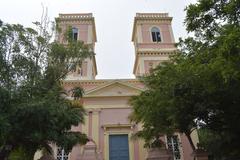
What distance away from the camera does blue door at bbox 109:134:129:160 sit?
67.8 ft

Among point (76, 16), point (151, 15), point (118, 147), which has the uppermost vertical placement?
point (151, 15)

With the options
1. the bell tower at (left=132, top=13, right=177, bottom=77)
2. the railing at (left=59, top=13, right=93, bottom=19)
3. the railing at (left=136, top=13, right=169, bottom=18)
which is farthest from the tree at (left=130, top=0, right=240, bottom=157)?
the railing at (left=59, top=13, right=93, bottom=19)

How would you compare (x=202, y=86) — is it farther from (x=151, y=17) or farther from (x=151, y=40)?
(x=151, y=17)

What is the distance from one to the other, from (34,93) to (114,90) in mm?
12310

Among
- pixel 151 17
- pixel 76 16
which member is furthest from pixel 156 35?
pixel 76 16

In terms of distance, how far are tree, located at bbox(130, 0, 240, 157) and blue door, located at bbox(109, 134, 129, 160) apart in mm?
6533

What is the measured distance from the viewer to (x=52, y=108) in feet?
34.0

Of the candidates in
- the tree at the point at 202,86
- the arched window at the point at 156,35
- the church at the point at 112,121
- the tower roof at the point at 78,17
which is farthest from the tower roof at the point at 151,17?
the tree at the point at 202,86

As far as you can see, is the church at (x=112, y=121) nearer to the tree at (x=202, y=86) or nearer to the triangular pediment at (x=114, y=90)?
the triangular pediment at (x=114, y=90)

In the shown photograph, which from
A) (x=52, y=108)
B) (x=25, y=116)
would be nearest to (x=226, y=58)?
(x=52, y=108)

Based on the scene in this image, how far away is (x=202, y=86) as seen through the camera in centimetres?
1117

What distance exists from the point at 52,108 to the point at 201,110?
6.12m

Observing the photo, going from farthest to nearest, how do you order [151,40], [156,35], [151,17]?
[151,17] → [156,35] → [151,40]

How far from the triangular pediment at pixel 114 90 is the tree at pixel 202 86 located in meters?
7.97
